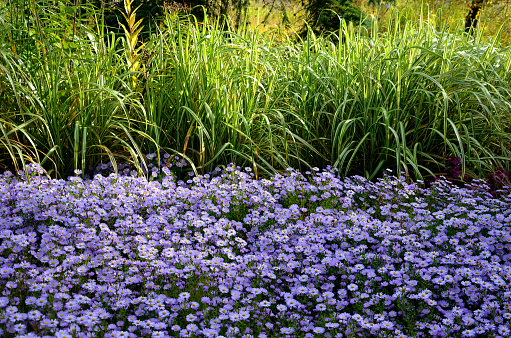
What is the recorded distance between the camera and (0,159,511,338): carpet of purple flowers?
2320 millimetres

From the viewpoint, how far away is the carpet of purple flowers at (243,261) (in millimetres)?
2320

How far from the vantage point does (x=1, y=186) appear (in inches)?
133

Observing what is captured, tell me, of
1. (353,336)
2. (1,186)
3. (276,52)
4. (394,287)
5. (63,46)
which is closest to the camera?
(353,336)

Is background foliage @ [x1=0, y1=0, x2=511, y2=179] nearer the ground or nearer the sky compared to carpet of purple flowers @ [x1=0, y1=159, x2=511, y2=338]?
nearer the sky

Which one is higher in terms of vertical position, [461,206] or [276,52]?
[276,52]

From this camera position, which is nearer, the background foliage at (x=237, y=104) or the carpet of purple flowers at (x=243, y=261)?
the carpet of purple flowers at (x=243, y=261)

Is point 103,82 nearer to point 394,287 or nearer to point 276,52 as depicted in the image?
point 276,52

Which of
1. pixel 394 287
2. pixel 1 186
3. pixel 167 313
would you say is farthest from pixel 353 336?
pixel 1 186

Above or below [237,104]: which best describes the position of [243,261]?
below

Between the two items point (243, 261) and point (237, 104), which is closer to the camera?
point (243, 261)

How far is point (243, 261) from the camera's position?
2840mm

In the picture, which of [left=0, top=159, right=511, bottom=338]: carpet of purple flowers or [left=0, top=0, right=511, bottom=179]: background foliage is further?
[left=0, top=0, right=511, bottom=179]: background foliage

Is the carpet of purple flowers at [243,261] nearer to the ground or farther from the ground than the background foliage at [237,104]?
nearer to the ground

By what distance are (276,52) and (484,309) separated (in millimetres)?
3405
